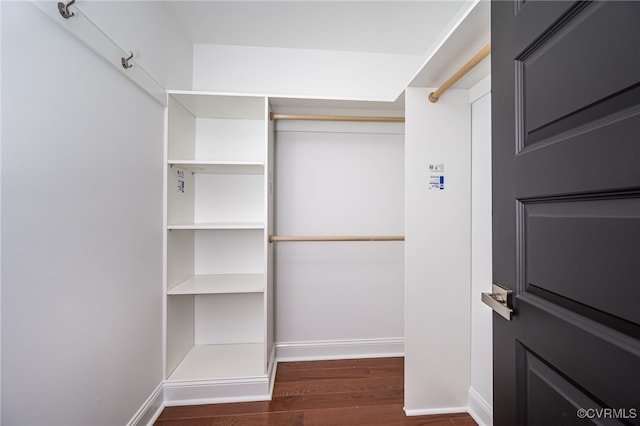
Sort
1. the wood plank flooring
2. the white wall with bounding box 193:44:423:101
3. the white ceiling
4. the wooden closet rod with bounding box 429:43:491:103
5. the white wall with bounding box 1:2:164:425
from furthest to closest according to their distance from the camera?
the white wall with bounding box 193:44:423:101 → the white ceiling → the wood plank flooring → the wooden closet rod with bounding box 429:43:491:103 → the white wall with bounding box 1:2:164:425

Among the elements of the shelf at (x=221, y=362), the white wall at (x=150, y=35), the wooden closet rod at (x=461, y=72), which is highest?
the white wall at (x=150, y=35)

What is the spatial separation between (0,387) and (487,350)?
205 centimetres

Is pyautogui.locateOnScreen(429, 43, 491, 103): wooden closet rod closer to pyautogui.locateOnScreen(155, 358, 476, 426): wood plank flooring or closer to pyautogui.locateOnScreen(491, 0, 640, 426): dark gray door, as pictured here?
pyautogui.locateOnScreen(491, 0, 640, 426): dark gray door

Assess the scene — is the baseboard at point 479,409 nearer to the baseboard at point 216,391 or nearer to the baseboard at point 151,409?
the baseboard at point 216,391

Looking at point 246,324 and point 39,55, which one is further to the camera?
point 246,324

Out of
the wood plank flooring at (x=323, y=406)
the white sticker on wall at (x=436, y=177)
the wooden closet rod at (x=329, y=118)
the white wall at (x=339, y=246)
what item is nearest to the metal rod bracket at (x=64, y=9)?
the wooden closet rod at (x=329, y=118)

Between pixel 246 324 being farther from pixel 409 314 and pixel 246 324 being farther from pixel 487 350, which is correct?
pixel 487 350

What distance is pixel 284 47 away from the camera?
2.05m

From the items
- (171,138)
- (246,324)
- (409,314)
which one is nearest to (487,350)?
(409,314)

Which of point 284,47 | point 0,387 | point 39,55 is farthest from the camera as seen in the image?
point 284,47

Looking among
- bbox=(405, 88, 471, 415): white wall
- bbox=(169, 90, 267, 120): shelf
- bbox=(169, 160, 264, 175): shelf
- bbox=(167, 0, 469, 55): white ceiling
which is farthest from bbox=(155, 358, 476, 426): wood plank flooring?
bbox=(167, 0, 469, 55): white ceiling

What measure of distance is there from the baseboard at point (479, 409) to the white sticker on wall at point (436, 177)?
1258mm

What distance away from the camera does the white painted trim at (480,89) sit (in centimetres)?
139

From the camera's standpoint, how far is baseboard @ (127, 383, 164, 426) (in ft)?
4.50
